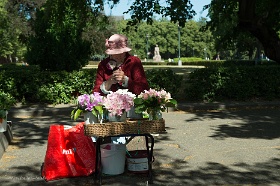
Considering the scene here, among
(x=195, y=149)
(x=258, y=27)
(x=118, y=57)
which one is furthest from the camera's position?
(x=258, y=27)

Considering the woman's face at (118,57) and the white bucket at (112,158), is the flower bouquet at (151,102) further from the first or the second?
the white bucket at (112,158)

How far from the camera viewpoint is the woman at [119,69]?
481cm

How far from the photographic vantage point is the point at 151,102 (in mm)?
4504

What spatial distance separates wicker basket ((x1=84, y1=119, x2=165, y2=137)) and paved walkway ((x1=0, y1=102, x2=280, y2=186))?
957 mm

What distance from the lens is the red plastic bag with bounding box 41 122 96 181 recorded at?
5.21 m

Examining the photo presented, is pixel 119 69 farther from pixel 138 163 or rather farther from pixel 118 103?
pixel 138 163

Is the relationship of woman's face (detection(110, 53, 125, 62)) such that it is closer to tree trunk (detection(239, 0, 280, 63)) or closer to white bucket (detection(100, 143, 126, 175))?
white bucket (detection(100, 143, 126, 175))

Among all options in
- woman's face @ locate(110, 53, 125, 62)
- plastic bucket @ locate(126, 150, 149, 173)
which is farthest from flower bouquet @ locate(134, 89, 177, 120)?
plastic bucket @ locate(126, 150, 149, 173)

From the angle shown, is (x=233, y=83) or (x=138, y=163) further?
(x=233, y=83)

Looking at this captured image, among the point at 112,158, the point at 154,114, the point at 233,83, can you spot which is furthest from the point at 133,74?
the point at 233,83

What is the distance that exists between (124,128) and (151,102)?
452 mm

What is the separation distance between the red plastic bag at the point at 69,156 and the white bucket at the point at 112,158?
0.22 metres

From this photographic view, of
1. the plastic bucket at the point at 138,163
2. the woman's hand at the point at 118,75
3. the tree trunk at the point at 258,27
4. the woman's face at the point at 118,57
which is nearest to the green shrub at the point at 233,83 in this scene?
the tree trunk at the point at 258,27

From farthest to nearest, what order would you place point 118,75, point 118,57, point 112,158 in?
point 112,158 < point 118,57 < point 118,75
